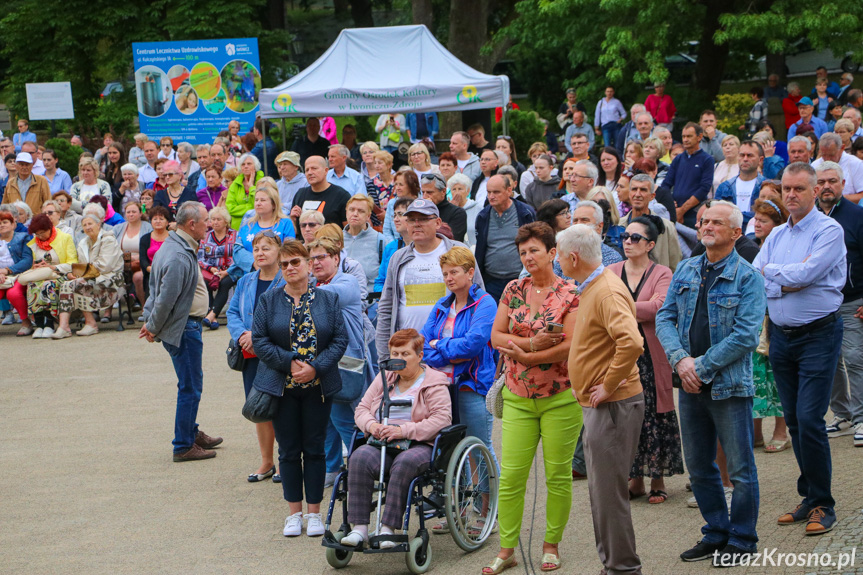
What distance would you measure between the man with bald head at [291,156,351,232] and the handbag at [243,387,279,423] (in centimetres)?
450

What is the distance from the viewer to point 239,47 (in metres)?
20.4

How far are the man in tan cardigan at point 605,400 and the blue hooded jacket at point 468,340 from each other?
1.03 m

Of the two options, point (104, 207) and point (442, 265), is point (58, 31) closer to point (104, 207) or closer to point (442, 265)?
point (104, 207)

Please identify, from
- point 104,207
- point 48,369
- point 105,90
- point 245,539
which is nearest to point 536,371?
point 245,539

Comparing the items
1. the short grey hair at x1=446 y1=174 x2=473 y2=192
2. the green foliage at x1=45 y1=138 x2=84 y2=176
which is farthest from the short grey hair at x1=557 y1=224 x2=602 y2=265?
the green foliage at x1=45 y1=138 x2=84 y2=176

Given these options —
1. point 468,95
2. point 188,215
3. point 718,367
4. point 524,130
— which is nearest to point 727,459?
point 718,367

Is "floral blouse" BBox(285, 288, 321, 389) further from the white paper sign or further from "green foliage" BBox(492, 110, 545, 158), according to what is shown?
the white paper sign

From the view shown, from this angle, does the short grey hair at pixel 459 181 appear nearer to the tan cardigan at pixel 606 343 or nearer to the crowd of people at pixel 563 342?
the crowd of people at pixel 563 342

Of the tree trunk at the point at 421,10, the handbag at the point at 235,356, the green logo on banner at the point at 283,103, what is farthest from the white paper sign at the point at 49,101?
the handbag at the point at 235,356

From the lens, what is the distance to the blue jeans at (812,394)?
18.8ft

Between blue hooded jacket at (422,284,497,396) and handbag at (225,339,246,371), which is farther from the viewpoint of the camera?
handbag at (225,339,246,371)

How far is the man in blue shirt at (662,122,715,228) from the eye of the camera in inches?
456

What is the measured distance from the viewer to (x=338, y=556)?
5738 mm

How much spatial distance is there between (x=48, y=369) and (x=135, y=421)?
288cm
